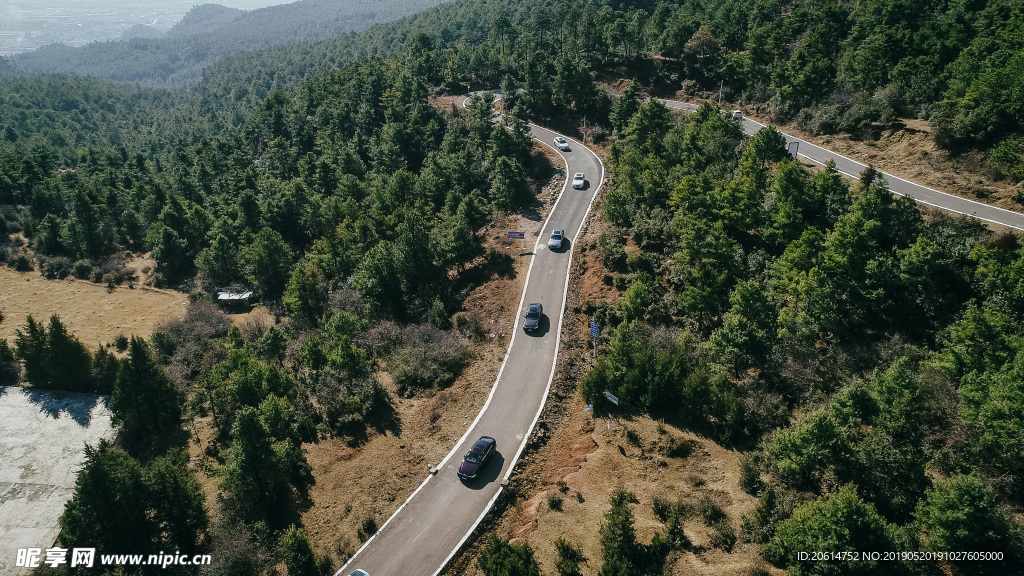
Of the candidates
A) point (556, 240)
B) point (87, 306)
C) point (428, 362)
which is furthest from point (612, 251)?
point (87, 306)

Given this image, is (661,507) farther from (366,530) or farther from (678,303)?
(678,303)

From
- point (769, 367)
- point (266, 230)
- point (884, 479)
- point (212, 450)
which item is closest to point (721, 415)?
point (769, 367)

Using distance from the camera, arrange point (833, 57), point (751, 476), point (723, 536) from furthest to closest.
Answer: point (833, 57), point (751, 476), point (723, 536)

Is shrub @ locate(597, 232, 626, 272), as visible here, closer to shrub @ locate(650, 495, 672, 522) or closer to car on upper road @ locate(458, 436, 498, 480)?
car on upper road @ locate(458, 436, 498, 480)

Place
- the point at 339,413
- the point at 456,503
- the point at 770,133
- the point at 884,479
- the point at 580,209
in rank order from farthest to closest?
the point at 580,209, the point at 770,133, the point at 339,413, the point at 456,503, the point at 884,479

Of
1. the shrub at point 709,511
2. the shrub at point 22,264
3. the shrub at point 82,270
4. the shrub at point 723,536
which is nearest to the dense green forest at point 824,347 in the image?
the shrub at point 723,536

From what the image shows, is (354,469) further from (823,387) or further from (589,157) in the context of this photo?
(589,157)
